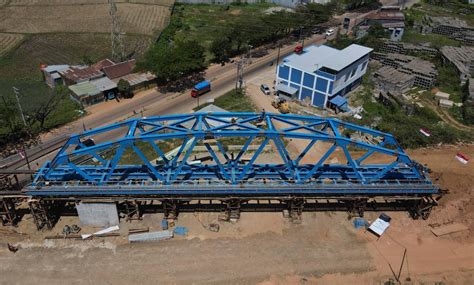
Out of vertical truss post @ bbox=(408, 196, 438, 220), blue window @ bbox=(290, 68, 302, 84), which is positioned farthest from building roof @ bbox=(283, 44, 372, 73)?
vertical truss post @ bbox=(408, 196, 438, 220)

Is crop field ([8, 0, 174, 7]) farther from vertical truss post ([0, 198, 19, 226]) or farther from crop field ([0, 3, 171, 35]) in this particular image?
vertical truss post ([0, 198, 19, 226])

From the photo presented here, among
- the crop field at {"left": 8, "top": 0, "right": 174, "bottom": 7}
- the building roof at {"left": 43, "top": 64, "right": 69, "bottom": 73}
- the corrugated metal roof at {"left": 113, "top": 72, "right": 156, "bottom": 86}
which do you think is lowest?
the corrugated metal roof at {"left": 113, "top": 72, "right": 156, "bottom": 86}

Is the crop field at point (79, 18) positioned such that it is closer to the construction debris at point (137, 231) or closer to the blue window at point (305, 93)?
the blue window at point (305, 93)

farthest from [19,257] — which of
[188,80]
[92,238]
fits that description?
[188,80]

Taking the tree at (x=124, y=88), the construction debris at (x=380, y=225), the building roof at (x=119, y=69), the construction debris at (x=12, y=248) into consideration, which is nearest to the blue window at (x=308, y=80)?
the construction debris at (x=380, y=225)

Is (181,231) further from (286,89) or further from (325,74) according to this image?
(325,74)

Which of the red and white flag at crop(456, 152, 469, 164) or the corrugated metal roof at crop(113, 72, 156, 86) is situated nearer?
the red and white flag at crop(456, 152, 469, 164)

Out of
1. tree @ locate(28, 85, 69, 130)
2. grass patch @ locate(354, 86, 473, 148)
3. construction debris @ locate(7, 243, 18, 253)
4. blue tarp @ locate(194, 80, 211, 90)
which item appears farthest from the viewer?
blue tarp @ locate(194, 80, 211, 90)
